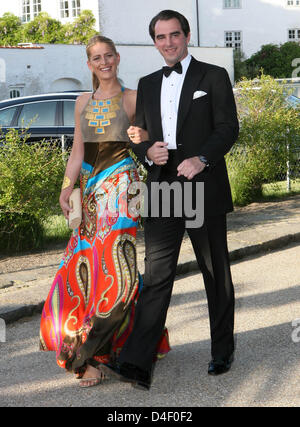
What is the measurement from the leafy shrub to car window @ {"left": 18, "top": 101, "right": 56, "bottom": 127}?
4882 mm

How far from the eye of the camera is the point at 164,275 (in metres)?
4.18

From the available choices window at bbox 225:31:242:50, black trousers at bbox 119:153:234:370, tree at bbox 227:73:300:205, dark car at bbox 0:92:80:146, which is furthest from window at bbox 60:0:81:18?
black trousers at bbox 119:153:234:370

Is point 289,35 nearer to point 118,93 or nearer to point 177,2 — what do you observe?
point 177,2

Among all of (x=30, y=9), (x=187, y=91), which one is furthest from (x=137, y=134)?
(x=30, y=9)

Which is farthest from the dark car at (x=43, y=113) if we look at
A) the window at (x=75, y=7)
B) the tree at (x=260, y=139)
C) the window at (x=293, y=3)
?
the window at (x=293, y=3)

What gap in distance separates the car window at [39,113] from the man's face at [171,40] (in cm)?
910

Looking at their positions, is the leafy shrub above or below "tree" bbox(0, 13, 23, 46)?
below

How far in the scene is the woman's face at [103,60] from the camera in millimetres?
4477

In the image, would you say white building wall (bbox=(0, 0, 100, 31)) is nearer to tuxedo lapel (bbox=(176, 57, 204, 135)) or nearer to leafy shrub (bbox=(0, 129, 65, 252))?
leafy shrub (bbox=(0, 129, 65, 252))

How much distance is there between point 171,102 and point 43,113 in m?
9.43

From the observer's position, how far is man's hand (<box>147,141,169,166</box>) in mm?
4039

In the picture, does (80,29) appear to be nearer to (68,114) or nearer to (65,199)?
(68,114)

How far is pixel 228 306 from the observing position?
432 cm
